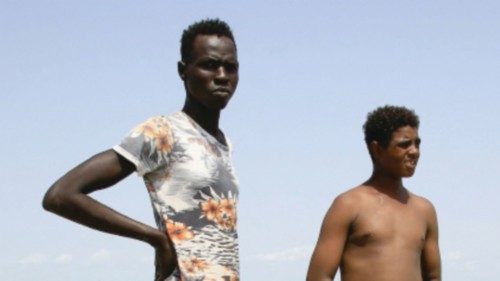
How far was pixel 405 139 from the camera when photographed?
18.3ft

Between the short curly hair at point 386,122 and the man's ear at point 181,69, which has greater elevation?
the man's ear at point 181,69

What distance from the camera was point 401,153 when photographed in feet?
18.1

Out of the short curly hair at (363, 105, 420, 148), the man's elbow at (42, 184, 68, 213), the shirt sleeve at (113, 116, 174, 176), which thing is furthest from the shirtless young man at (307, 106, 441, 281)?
the man's elbow at (42, 184, 68, 213)

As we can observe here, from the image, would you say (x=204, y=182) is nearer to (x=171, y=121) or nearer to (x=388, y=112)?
(x=171, y=121)

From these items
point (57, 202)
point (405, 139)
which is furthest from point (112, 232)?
Answer: point (405, 139)

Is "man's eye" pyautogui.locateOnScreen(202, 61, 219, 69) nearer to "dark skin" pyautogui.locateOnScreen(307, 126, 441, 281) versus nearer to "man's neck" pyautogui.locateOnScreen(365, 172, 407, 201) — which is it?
"dark skin" pyautogui.locateOnScreen(307, 126, 441, 281)

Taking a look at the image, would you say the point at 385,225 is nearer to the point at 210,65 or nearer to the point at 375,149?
the point at 375,149

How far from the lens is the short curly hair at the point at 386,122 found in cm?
564

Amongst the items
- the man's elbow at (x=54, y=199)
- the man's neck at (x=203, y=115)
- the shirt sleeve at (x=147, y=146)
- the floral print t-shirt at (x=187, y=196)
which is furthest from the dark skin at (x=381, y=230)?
the man's elbow at (x=54, y=199)

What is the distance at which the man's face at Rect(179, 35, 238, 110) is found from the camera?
12.5ft

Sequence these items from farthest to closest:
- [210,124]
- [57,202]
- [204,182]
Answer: [210,124] → [204,182] → [57,202]

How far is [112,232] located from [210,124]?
2.49 ft

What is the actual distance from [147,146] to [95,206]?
1.12 ft

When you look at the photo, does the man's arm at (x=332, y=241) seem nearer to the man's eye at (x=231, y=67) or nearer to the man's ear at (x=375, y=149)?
the man's ear at (x=375, y=149)
